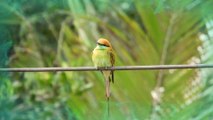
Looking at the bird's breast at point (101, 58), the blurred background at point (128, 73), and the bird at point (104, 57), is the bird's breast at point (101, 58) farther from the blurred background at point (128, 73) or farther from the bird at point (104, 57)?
the blurred background at point (128, 73)

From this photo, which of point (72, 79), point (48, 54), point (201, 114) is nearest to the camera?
point (201, 114)

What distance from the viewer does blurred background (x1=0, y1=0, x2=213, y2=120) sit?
1920 millimetres

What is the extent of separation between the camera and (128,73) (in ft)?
8.24

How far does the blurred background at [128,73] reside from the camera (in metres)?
1.92

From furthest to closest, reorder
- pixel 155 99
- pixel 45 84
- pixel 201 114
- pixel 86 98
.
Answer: pixel 45 84 < pixel 86 98 < pixel 155 99 < pixel 201 114

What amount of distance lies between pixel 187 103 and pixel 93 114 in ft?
1.08

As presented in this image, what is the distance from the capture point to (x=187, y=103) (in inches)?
85.7

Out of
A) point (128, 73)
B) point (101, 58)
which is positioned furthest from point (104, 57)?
point (128, 73)

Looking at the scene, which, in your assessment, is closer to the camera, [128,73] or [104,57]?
[104,57]

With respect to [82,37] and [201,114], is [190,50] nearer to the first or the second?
[82,37]

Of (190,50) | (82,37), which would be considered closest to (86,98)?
(82,37)

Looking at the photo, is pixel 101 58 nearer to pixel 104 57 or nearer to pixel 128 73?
pixel 104 57

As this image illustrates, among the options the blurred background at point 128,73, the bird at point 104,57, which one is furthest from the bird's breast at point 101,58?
the blurred background at point 128,73

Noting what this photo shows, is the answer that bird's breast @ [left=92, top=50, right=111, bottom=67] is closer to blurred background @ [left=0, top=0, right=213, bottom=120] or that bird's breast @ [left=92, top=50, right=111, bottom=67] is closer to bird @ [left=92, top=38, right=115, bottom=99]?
bird @ [left=92, top=38, right=115, bottom=99]
